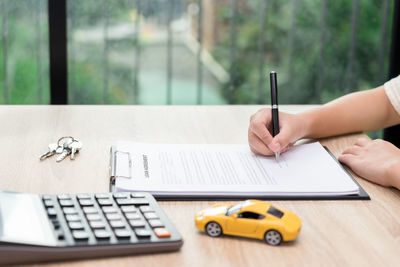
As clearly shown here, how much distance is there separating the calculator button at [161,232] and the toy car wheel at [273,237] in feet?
0.40

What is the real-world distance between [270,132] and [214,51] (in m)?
1.86

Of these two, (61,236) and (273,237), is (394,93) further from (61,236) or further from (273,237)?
(61,236)

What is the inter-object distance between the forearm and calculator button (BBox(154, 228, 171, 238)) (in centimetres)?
53

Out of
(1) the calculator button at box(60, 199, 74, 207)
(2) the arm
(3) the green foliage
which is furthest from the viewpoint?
(3) the green foliage

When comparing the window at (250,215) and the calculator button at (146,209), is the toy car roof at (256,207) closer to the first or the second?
the window at (250,215)

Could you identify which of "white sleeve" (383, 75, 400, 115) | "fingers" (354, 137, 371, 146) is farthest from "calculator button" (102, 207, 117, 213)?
"white sleeve" (383, 75, 400, 115)

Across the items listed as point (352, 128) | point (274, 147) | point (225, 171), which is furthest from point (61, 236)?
point (352, 128)

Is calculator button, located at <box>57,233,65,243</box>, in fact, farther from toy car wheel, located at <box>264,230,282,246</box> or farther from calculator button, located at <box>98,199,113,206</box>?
toy car wheel, located at <box>264,230,282,246</box>

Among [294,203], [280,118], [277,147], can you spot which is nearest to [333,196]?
[294,203]

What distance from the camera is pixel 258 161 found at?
1017mm

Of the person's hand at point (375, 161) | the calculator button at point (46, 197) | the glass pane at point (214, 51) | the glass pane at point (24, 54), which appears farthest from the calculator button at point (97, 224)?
the glass pane at point (214, 51)

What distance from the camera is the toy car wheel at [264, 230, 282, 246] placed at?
2.33 feet

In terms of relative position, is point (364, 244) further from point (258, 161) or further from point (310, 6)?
point (310, 6)

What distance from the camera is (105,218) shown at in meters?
0.72
